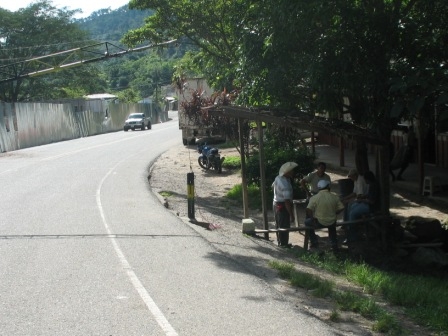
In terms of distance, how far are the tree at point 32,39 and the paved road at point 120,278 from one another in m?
46.7

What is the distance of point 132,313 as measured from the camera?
7215 millimetres

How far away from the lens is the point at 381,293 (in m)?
8.95

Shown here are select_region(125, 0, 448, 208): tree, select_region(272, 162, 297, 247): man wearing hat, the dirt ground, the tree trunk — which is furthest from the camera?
the tree trunk

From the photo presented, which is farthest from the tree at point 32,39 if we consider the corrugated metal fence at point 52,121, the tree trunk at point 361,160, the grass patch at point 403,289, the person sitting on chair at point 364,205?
the grass patch at point 403,289

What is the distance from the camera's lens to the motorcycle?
84.2 ft

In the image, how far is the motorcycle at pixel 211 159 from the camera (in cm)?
2565

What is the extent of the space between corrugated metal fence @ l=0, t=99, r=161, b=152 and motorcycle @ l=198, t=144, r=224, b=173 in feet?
48.5

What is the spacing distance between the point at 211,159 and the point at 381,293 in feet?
56.2

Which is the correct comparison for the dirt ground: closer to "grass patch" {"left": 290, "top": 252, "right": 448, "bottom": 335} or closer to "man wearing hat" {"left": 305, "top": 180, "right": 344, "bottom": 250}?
"grass patch" {"left": 290, "top": 252, "right": 448, "bottom": 335}

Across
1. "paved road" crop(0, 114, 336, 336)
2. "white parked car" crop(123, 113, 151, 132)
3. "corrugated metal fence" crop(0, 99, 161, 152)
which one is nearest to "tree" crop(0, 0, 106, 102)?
"corrugated metal fence" crop(0, 99, 161, 152)

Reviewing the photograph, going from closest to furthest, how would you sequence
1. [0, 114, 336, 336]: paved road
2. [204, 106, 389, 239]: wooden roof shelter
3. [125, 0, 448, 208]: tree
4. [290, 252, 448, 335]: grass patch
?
[0, 114, 336, 336]: paved road
[290, 252, 448, 335]: grass patch
[125, 0, 448, 208]: tree
[204, 106, 389, 239]: wooden roof shelter

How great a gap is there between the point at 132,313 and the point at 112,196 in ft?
36.2

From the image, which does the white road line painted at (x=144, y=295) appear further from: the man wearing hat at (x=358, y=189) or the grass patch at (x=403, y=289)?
the man wearing hat at (x=358, y=189)

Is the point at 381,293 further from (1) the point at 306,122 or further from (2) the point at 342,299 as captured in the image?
(1) the point at 306,122
